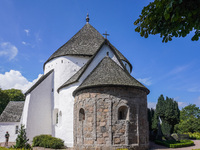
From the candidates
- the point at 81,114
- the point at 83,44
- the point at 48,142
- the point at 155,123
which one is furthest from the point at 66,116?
the point at 155,123

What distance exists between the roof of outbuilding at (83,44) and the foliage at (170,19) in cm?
1404

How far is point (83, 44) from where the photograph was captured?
22641mm

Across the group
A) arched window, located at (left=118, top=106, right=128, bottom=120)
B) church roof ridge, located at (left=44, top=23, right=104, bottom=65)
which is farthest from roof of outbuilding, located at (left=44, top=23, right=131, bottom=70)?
arched window, located at (left=118, top=106, right=128, bottom=120)

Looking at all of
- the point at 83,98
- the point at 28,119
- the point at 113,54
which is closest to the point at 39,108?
the point at 28,119

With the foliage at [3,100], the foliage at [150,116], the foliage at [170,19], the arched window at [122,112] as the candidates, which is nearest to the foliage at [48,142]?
the arched window at [122,112]

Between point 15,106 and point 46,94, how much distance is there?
8.73 metres

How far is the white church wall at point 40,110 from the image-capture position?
20000mm

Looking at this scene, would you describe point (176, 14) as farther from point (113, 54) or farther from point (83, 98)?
point (113, 54)

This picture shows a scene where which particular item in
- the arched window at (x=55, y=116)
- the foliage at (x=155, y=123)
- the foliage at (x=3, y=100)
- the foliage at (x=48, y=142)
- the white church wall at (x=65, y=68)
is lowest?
the foliage at (x=48, y=142)

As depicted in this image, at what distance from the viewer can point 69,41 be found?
24266 mm

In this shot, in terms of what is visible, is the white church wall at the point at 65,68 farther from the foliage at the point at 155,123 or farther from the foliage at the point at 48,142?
the foliage at the point at 155,123

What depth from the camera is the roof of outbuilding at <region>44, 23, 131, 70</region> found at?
21562 mm

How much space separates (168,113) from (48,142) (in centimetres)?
1755

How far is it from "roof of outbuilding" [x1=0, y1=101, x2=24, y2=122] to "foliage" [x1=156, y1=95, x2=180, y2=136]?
60.9ft
